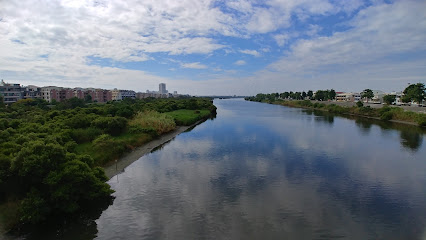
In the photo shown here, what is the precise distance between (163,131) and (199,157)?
45.2 ft

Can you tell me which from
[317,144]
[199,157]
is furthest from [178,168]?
[317,144]

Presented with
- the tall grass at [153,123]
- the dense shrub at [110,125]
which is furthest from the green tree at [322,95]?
the dense shrub at [110,125]

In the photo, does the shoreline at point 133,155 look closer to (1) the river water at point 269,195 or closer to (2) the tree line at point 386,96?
(1) the river water at point 269,195

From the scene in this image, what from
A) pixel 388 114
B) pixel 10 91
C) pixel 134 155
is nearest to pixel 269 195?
pixel 134 155

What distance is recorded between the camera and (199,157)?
2512 cm

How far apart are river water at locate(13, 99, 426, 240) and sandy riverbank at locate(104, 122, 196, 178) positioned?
2.69 ft

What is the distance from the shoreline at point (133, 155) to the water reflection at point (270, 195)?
939 mm

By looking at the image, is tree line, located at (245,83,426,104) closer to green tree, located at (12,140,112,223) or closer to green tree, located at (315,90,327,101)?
green tree, located at (315,90,327,101)

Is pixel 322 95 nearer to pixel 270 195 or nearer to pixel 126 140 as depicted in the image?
pixel 126 140

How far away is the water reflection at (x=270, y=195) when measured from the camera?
39.5 feet

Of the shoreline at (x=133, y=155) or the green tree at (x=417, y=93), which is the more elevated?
the green tree at (x=417, y=93)

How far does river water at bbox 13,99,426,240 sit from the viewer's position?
12008 millimetres

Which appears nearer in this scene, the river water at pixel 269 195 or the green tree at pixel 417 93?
the river water at pixel 269 195

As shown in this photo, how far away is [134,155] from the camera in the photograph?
2584 cm
